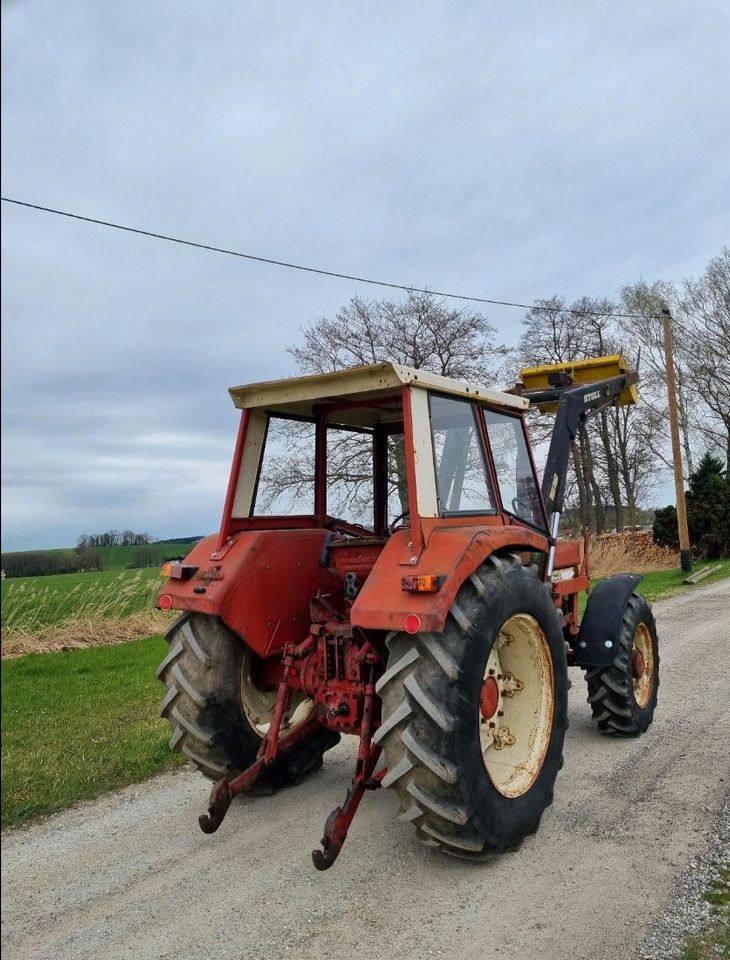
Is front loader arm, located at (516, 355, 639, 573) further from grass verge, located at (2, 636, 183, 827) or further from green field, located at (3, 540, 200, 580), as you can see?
grass verge, located at (2, 636, 183, 827)

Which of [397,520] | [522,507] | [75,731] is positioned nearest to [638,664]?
[522,507]

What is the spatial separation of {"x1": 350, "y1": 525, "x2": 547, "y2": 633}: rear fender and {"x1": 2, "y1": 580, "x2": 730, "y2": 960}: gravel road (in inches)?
46.4

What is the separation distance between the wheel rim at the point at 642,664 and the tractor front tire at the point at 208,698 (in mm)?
2774

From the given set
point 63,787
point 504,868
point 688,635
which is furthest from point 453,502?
point 688,635

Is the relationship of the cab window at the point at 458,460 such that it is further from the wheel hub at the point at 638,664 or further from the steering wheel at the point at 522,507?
the wheel hub at the point at 638,664

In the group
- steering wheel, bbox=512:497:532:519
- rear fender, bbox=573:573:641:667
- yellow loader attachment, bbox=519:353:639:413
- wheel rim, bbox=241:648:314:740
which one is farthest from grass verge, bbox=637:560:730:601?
wheel rim, bbox=241:648:314:740

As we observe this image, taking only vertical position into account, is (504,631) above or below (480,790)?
above

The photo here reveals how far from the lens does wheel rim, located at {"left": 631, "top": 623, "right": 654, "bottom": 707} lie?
17.7 feet

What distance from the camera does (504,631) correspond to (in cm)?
400

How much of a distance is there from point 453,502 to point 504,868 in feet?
5.86

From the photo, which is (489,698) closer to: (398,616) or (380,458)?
(398,616)

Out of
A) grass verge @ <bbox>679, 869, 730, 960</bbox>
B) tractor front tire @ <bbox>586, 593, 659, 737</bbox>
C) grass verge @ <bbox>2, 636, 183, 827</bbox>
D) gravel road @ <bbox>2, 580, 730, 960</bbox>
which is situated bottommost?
grass verge @ <bbox>679, 869, 730, 960</bbox>

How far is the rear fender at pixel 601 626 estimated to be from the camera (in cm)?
509

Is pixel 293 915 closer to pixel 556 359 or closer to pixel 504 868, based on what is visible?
pixel 504 868
